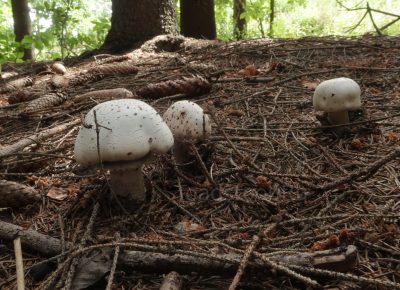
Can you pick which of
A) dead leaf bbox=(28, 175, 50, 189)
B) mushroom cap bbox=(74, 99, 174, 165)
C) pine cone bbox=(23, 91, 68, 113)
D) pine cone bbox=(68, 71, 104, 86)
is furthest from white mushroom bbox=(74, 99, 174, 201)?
pine cone bbox=(68, 71, 104, 86)

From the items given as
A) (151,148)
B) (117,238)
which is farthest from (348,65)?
(117,238)

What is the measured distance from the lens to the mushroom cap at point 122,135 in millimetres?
Result: 1821

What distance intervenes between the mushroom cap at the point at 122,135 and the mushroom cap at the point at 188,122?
43cm

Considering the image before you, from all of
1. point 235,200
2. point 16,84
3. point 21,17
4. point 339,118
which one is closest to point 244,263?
point 235,200

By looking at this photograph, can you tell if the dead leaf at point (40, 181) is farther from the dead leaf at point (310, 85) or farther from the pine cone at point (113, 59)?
the pine cone at point (113, 59)

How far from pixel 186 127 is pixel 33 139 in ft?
3.80

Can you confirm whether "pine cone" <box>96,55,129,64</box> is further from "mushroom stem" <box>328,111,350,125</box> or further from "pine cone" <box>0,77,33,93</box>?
"mushroom stem" <box>328,111,350,125</box>

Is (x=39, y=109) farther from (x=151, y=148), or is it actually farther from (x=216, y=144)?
(x=151, y=148)

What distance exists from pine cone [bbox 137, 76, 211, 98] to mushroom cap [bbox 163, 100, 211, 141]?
1176 millimetres

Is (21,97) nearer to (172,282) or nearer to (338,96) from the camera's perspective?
(338,96)

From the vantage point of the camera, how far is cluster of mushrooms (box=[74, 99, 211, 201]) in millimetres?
1823

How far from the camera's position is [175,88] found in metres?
3.66

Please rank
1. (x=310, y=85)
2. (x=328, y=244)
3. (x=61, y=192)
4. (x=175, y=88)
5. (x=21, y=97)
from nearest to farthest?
1. (x=328, y=244)
2. (x=61, y=192)
3. (x=175, y=88)
4. (x=310, y=85)
5. (x=21, y=97)

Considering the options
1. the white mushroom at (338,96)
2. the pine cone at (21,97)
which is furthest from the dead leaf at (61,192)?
the pine cone at (21,97)
